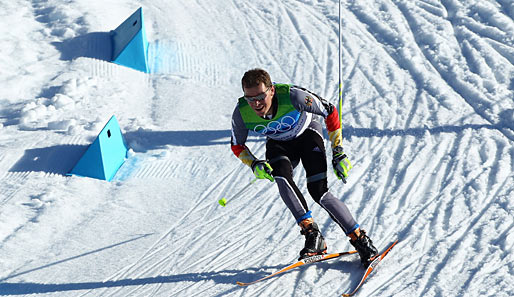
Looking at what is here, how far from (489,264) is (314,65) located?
4498mm

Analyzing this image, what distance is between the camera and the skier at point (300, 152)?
4.09 meters

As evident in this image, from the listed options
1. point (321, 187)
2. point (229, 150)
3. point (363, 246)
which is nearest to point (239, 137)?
point (321, 187)

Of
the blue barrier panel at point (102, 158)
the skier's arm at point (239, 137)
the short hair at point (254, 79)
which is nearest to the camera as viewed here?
the short hair at point (254, 79)

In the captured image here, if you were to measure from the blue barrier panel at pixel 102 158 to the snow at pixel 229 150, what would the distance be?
0.12m

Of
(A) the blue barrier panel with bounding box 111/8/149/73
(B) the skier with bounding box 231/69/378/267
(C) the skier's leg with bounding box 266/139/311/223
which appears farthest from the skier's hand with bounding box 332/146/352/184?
(A) the blue barrier panel with bounding box 111/8/149/73

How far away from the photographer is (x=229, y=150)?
6621mm

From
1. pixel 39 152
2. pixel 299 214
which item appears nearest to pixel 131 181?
pixel 39 152

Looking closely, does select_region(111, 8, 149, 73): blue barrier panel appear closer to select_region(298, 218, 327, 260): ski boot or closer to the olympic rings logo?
the olympic rings logo

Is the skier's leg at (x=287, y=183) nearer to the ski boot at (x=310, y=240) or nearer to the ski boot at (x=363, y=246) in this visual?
the ski boot at (x=310, y=240)

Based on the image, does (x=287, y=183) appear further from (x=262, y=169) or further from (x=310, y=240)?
(x=310, y=240)

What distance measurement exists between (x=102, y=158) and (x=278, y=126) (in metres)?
2.81

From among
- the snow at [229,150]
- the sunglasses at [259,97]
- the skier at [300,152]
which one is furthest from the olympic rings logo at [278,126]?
the snow at [229,150]

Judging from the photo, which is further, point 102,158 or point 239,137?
point 102,158

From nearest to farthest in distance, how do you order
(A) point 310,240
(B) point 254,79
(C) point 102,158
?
(B) point 254,79
(A) point 310,240
(C) point 102,158
